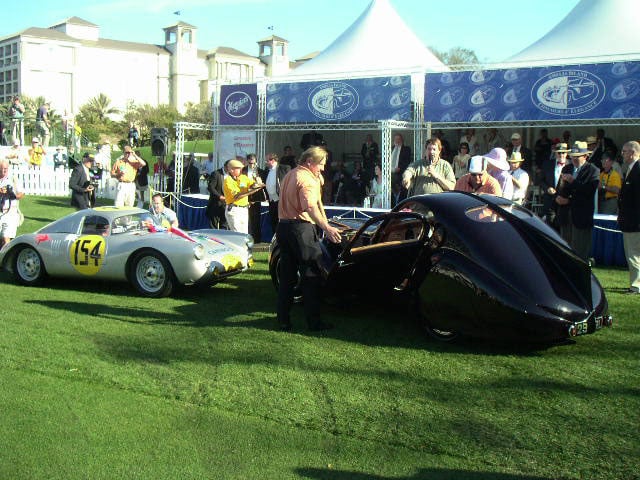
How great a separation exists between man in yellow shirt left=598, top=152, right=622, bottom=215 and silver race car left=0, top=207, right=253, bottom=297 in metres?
6.98

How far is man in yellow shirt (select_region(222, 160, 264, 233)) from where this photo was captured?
10.8m

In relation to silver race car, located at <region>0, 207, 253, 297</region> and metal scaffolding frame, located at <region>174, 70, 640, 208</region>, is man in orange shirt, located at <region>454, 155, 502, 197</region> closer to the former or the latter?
silver race car, located at <region>0, 207, 253, 297</region>

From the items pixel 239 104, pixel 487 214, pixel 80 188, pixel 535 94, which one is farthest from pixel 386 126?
pixel 487 214

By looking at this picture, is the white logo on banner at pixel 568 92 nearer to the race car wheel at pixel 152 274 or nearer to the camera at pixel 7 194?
the race car wheel at pixel 152 274

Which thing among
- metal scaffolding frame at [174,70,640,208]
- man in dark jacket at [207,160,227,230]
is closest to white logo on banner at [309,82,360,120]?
metal scaffolding frame at [174,70,640,208]

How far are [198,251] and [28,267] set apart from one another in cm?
260

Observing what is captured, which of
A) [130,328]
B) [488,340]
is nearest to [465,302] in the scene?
[488,340]

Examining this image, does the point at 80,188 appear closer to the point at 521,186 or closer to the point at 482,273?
the point at 521,186

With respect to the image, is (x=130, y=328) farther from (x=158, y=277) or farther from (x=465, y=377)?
(x=465, y=377)

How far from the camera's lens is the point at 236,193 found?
10820mm

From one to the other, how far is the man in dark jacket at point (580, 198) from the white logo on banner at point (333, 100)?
7858 millimetres

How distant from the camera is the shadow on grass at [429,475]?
3.77m

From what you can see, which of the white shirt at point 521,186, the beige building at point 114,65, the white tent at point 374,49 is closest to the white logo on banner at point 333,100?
the white tent at point 374,49

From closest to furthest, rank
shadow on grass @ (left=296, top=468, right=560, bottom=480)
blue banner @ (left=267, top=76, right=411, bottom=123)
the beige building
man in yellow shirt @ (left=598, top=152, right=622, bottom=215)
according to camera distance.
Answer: shadow on grass @ (left=296, top=468, right=560, bottom=480) < man in yellow shirt @ (left=598, top=152, right=622, bottom=215) < blue banner @ (left=267, top=76, right=411, bottom=123) < the beige building
